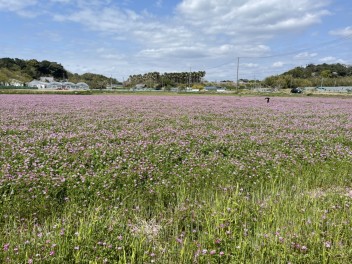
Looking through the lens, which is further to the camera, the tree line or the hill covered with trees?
the tree line

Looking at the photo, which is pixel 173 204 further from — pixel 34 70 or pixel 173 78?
pixel 34 70

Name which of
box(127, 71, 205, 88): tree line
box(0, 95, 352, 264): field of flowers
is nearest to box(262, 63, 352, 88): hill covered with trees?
box(127, 71, 205, 88): tree line

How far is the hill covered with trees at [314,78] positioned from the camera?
421 feet

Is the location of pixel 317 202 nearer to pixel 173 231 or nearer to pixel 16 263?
pixel 173 231

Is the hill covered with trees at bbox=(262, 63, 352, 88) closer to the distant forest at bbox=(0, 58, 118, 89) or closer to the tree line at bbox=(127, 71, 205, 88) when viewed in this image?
the tree line at bbox=(127, 71, 205, 88)

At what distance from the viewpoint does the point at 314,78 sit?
142 m

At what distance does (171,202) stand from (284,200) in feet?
7.29

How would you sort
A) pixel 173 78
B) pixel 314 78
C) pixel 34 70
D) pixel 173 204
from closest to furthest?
1. pixel 173 204
2. pixel 314 78
3. pixel 34 70
4. pixel 173 78

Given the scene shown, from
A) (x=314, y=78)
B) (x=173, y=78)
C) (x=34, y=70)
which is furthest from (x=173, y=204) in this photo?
(x=34, y=70)

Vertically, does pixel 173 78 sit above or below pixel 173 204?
above

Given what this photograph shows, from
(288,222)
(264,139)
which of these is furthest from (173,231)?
(264,139)

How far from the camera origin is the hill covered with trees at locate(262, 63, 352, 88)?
12838 centimetres

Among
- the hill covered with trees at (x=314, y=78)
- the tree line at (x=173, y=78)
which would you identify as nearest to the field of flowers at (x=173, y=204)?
the hill covered with trees at (x=314, y=78)

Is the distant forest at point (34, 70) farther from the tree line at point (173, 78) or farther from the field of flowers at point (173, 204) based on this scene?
the field of flowers at point (173, 204)
